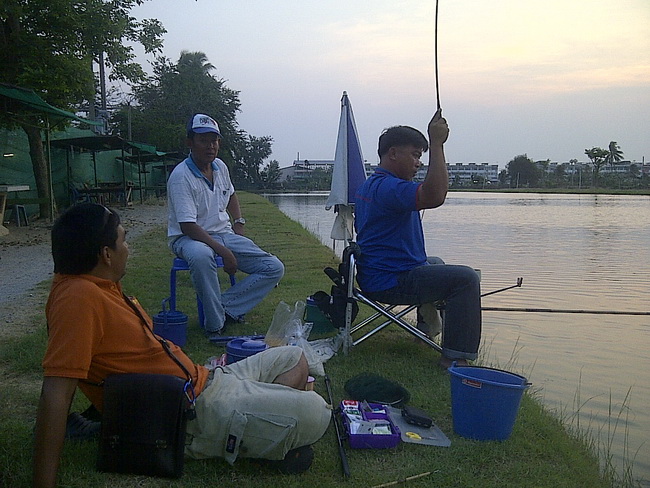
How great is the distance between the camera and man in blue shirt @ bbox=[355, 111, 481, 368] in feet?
11.8

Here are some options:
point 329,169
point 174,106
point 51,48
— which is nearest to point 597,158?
point 329,169

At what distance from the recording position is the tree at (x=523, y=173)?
90750mm

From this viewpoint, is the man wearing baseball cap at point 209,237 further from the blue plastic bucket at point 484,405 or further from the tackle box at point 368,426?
the blue plastic bucket at point 484,405

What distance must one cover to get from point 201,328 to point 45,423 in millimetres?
2699

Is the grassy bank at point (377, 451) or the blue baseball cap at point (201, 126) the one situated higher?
the blue baseball cap at point (201, 126)

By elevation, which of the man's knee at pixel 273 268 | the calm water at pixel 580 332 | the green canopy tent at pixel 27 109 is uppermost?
the green canopy tent at pixel 27 109

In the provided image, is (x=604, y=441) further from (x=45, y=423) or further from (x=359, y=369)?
(x=45, y=423)

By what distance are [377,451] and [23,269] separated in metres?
5.82

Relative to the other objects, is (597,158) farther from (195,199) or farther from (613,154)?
(195,199)

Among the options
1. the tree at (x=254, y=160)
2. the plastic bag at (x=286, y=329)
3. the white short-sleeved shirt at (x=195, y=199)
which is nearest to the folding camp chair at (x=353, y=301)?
the plastic bag at (x=286, y=329)

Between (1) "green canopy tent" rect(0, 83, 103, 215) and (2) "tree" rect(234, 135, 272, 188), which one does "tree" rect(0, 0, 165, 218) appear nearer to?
(1) "green canopy tent" rect(0, 83, 103, 215)

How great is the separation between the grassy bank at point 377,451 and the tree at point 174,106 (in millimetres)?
29278

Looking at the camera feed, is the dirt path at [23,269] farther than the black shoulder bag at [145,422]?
Yes

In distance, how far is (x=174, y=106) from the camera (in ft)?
123
